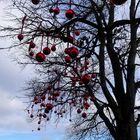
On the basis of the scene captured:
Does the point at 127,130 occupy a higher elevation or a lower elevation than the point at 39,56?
higher

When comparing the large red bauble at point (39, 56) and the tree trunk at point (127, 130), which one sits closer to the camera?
the large red bauble at point (39, 56)

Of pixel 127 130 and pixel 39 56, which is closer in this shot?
pixel 39 56

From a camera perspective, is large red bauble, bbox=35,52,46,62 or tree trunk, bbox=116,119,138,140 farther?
tree trunk, bbox=116,119,138,140

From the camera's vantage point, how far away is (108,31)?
6129 millimetres

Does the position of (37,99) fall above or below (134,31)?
below

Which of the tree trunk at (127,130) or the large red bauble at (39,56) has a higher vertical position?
the tree trunk at (127,130)

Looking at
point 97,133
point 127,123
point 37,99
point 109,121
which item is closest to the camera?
point 37,99

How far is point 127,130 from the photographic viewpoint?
13.6m

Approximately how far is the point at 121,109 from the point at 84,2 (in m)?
3.59

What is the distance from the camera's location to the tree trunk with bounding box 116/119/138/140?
13.5m

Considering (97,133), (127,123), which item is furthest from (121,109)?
(97,133)

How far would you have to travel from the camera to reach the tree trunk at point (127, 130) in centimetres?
1352

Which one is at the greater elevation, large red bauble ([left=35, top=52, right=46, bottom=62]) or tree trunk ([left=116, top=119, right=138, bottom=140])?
tree trunk ([left=116, top=119, right=138, bottom=140])

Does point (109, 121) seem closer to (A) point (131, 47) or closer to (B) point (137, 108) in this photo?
(B) point (137, 108)
